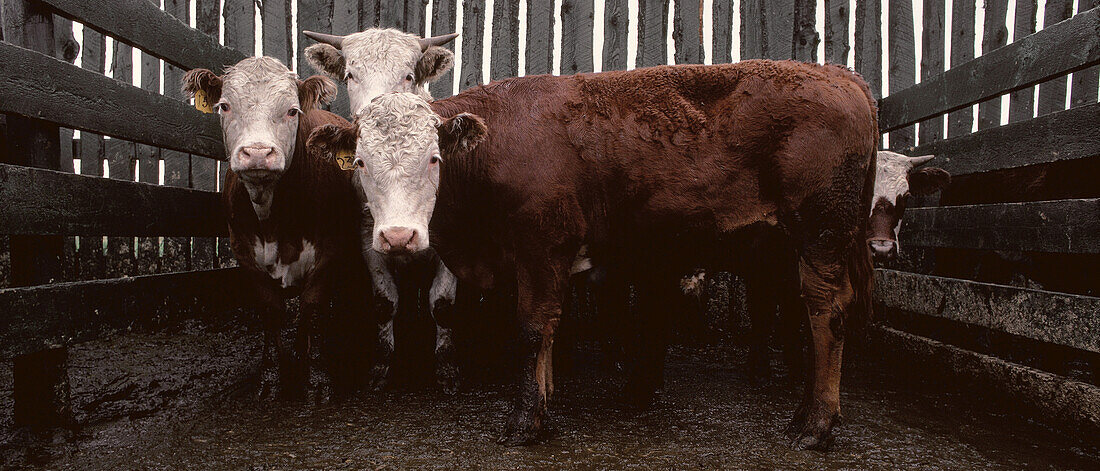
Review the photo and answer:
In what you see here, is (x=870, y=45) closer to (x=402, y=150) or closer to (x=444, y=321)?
(x=444, y=321)

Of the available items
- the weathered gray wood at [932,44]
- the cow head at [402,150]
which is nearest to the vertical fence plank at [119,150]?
the cow head at [402,150]

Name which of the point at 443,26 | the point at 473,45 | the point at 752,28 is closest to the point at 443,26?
the point at 443,26

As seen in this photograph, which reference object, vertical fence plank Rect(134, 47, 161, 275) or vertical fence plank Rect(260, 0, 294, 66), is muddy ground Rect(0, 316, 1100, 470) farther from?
vertical fence plank Rect(260, 0, 294, 66)

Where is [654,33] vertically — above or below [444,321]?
above

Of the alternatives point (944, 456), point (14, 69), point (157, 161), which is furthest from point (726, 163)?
point (157, 161)

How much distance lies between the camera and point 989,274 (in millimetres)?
5363

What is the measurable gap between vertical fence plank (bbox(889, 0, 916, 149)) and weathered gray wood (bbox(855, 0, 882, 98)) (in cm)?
11

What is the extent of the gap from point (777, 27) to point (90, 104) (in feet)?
18.0

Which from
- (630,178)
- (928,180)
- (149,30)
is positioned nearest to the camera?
(630,178)

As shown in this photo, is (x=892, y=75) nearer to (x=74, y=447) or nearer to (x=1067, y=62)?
(x=1067, y=62)

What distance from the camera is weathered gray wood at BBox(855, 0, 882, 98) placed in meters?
6.04

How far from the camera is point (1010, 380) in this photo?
3.82m

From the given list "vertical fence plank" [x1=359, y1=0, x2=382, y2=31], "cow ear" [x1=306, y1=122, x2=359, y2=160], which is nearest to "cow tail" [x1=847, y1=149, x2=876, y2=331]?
"cow ear" [x1=306, y1=122, x2=359, y2=160]

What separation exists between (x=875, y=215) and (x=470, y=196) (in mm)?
3375
